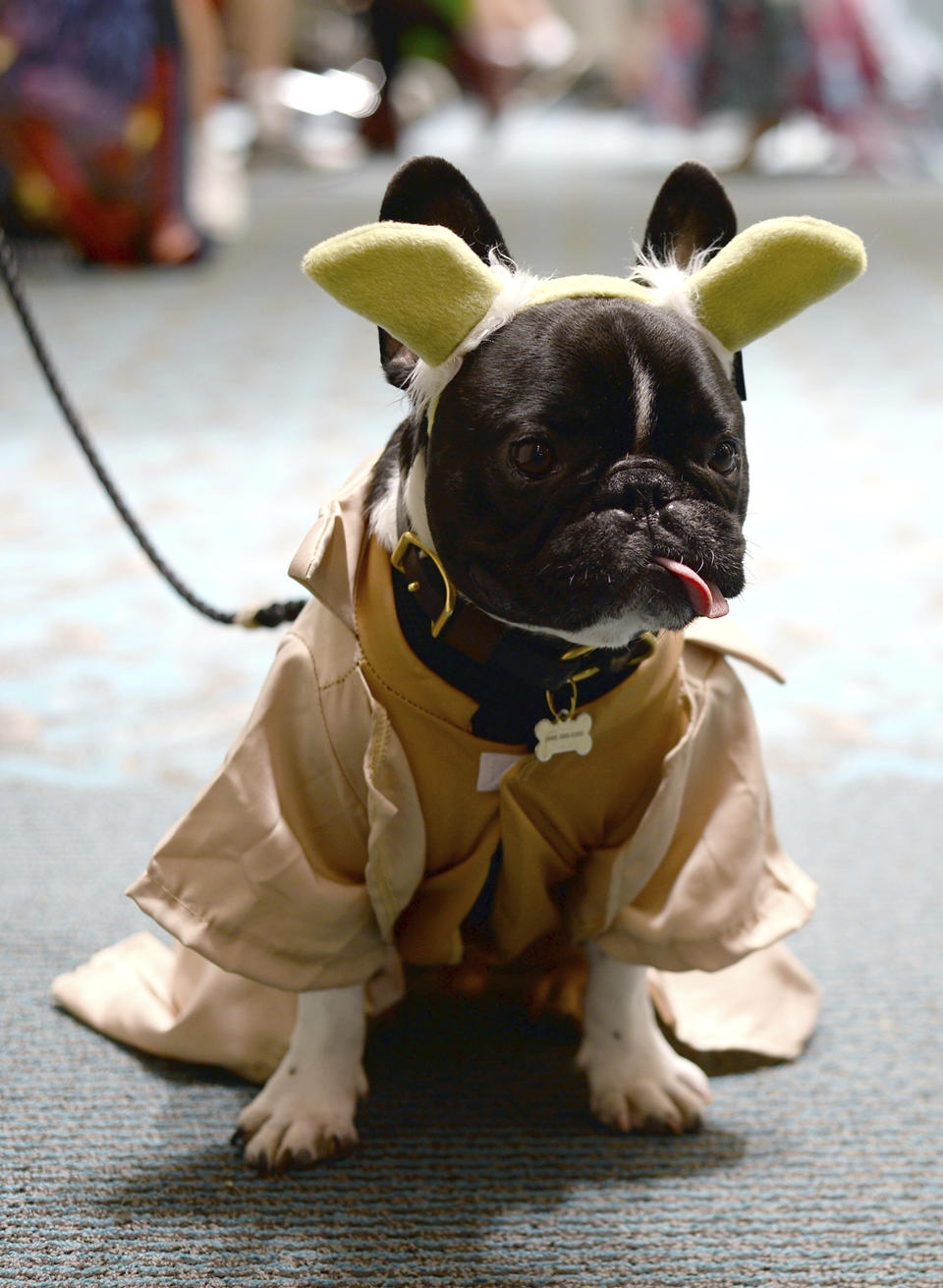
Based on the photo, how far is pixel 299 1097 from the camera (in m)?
0.97

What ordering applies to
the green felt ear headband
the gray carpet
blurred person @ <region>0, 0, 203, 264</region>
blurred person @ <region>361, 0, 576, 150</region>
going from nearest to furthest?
the green felt ear headband
the gray carpet
blurred person @ <region>0, 0, 203, 264</region>
blurred person @ <region>361, 0, 576, 150</region>

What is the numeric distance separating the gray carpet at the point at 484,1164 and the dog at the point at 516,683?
0.04 metres

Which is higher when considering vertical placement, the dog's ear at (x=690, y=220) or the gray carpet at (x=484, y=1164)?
the dog's ear at (x=690, y=220)

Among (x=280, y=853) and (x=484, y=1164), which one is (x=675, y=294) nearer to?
(x=280, y=853)

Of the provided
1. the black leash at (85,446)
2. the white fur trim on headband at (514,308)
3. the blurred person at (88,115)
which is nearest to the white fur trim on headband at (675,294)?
the white fur trim on headband at (514,308)

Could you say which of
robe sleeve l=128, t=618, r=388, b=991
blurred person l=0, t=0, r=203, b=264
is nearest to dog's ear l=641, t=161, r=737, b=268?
robe sleeve l=128, t=618, r=388, b=991

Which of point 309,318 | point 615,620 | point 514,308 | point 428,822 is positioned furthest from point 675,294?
point 309,318

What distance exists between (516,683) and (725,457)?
19cm

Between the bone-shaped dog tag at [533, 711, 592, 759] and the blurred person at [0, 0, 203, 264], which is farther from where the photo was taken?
the blurred person at [0, 0, 203, 264]

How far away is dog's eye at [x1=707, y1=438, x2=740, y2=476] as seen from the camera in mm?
853

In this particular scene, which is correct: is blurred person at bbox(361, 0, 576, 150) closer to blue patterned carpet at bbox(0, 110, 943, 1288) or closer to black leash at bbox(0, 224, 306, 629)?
blue patterned carpet at bbox(0, 110, 943, 1288)

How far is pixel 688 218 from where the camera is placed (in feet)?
3.06

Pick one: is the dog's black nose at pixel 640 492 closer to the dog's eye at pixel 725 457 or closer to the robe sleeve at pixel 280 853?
the dog's eye at pixel 725 457

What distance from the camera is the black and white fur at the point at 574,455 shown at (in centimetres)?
81
